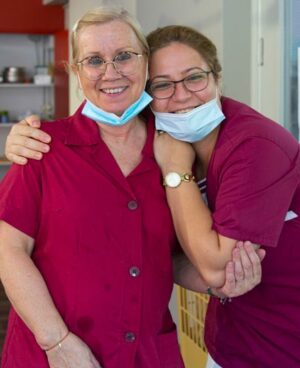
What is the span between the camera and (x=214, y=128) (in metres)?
1.74

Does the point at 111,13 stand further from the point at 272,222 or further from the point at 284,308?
the point at 284,308

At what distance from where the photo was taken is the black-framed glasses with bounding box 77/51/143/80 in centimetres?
165

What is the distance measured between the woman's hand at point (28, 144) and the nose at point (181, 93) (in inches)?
14.0

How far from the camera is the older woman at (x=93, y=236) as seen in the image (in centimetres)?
161

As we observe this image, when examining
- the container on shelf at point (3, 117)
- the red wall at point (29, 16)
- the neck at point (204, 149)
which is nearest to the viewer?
the neck at point (204, 149)

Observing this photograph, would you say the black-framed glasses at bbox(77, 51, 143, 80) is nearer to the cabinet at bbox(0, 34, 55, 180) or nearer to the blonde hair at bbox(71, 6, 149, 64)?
the blonde hair at bbox(71, 6, 149, 64)

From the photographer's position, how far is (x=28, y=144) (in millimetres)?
1640

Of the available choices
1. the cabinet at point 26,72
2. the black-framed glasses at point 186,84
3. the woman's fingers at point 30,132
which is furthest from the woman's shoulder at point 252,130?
the cabinet at point 26,72

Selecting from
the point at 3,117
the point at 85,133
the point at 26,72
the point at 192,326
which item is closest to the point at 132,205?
the point at 85,133

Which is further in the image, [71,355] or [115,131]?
[115,131]

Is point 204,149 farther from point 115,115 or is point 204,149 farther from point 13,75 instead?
point 13,75

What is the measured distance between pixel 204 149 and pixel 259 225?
1.07ft

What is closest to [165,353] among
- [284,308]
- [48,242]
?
[284,308]

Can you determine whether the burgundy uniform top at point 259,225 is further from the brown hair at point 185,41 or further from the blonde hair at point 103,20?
the blonde hair at point 103,20
